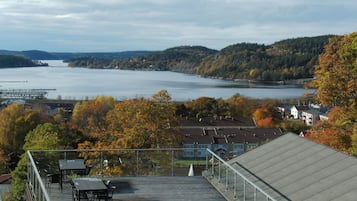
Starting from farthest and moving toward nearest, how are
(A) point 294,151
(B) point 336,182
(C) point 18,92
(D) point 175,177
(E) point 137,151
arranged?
1. (C) point 18,92
2. (E) point 137,151
3. (D) point 175,177
4. (A) point 294,151
5. (B) point 336,182

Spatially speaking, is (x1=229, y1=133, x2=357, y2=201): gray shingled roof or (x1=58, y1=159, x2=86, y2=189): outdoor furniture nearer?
(x1=229, y1=133, x2=357, y2=201): gray shingled roof

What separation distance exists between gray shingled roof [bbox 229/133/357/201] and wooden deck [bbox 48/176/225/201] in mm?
985

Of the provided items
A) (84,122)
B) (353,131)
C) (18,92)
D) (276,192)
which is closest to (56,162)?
(276,192)

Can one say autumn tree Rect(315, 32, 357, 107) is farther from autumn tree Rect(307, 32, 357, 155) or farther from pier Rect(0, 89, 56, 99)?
pier Rect(0, 89, 56, 99)

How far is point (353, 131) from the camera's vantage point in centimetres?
2108

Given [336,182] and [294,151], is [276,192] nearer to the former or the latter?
[336,182]

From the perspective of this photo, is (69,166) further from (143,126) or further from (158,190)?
(143,126)

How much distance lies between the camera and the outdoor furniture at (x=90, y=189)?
30.1 feet

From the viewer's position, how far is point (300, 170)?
10016 millimetres

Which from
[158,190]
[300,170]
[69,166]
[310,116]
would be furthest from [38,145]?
[310,116]

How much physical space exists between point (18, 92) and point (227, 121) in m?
92.7

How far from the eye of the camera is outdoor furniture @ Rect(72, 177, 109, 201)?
9180 mm

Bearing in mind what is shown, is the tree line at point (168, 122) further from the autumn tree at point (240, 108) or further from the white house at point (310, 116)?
the white house at point (310, 116)

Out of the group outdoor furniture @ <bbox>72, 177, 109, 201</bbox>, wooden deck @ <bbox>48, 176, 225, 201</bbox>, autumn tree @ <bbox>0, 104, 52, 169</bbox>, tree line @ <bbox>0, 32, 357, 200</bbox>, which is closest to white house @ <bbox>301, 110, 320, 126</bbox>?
autumn tree @ <bbox>0, 104, 52, 169</bbox>
